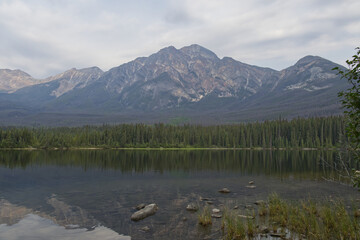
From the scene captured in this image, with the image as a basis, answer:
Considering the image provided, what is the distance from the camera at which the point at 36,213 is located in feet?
99.2

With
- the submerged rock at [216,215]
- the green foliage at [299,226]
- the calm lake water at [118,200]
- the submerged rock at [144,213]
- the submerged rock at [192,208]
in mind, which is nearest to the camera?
the green foliage at [299,226]

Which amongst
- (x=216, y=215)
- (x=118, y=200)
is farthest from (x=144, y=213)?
(x=118, y=200)

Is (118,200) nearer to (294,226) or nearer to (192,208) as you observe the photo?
(192,208)

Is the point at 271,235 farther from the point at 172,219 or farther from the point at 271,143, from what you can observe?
the point at 271,143

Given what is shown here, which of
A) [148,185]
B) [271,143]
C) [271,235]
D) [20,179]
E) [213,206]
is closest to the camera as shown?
[271,235]

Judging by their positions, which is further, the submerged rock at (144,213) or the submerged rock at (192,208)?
the submerged rock at (192,208)

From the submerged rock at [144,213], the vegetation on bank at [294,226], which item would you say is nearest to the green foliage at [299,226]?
the vegetation on bank at [294,226]

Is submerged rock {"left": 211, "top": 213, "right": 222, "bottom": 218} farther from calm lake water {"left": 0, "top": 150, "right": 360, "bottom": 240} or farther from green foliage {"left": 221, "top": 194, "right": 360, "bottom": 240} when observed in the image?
green foliage {"left": 221, "top": 194, "right": 360, "bottom": 240}

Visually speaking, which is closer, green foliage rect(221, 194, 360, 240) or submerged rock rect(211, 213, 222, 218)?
green foliage rect(221, 194, 360, 240)

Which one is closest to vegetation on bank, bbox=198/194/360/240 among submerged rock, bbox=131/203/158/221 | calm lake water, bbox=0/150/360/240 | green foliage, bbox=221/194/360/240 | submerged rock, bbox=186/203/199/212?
green foliage, bbox=221/194/360/240

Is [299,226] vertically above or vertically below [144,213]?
above

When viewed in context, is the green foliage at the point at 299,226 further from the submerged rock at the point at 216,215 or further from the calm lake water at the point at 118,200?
the submerged rock at the point at 216,215

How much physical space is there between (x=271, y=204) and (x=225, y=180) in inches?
1074

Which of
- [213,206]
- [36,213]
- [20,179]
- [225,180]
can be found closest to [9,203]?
[36,213]
